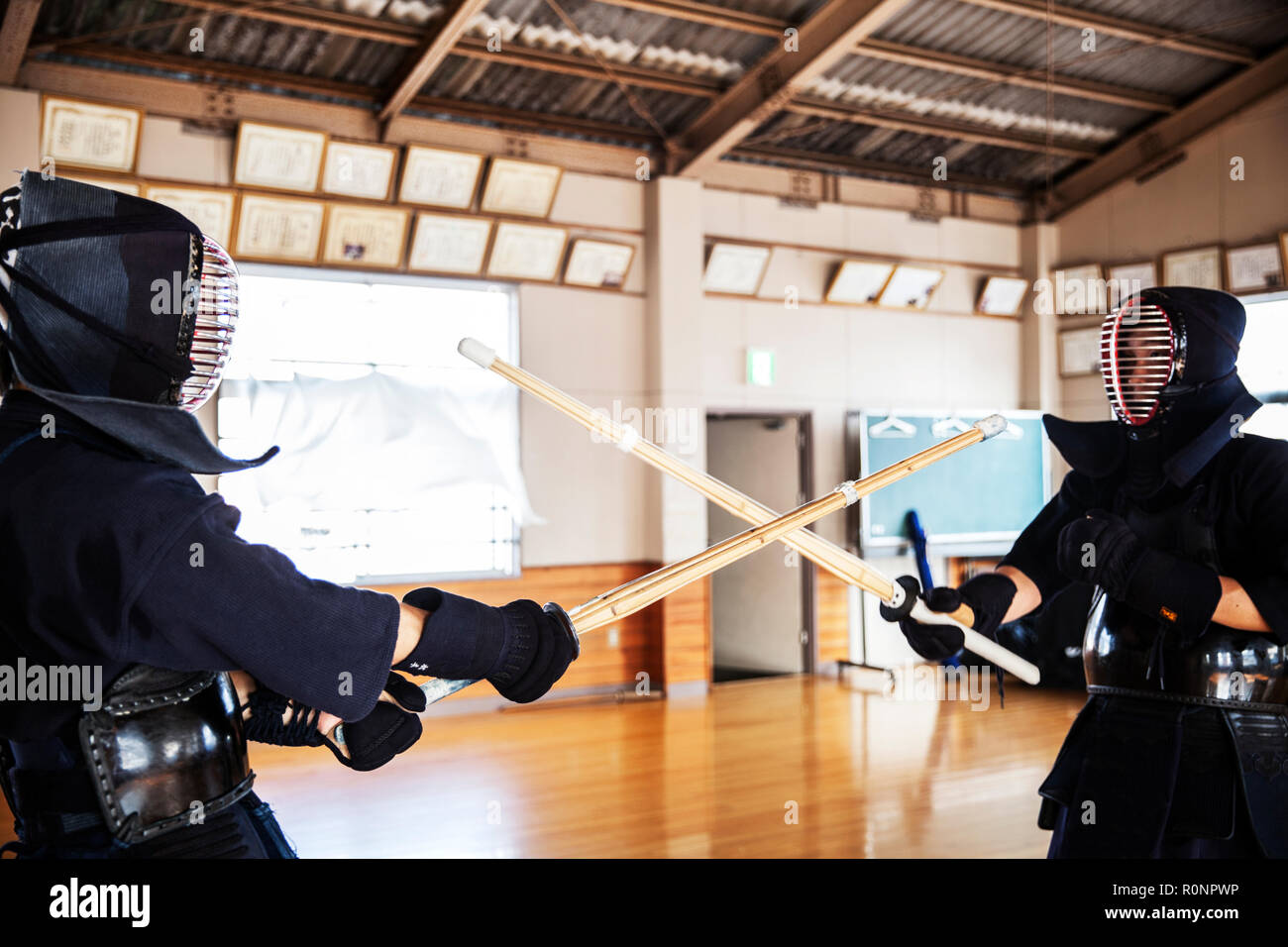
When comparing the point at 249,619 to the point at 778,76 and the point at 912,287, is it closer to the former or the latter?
the point at 778,76

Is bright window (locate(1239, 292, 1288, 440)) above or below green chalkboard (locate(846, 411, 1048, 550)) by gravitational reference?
above

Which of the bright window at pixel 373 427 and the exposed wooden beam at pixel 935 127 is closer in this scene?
the bright window at pixel 373 427

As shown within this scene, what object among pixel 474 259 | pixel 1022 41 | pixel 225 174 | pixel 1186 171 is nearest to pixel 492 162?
pixel 474 259

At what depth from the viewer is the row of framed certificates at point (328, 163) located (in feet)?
16.7

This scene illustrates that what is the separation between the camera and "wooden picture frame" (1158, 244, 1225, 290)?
6070 millimetres

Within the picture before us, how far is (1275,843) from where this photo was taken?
1741mm

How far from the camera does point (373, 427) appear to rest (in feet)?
18.9

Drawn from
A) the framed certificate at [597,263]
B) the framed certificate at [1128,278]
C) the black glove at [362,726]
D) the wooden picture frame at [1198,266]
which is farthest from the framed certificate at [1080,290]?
the black glove at [362,726]

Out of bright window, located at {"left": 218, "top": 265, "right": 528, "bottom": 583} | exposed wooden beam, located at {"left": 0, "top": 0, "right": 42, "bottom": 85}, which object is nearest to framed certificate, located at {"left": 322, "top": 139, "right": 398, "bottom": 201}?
bright window, located at {"left": 218, "top": 265, "right": 528, "bottom": 583}

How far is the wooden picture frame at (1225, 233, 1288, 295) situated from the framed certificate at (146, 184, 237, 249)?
6.31m

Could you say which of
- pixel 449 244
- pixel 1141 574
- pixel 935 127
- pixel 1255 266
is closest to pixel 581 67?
pixel 449 244

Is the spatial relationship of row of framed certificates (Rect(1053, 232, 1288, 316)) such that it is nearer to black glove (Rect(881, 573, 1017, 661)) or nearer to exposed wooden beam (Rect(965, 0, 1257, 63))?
exposed wooden beam (Rect(965, 0, 1257, 63))

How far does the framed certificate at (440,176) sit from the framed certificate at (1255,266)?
499 cm

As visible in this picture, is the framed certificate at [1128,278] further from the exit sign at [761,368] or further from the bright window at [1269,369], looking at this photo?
the exit sign at [761,368]
